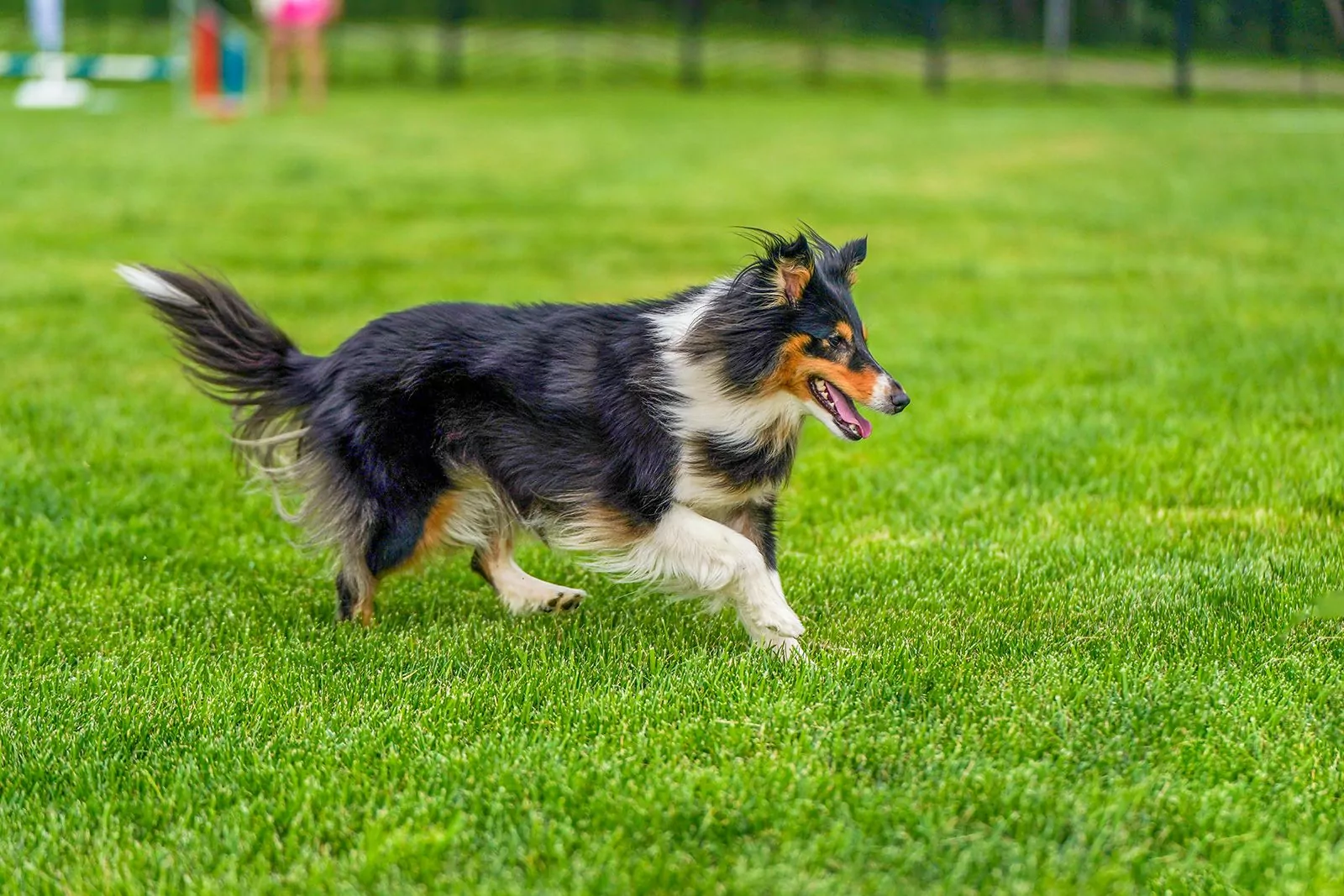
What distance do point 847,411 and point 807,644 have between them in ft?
2.34

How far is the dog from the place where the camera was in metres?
4.21

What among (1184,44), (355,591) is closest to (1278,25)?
(1184,44)

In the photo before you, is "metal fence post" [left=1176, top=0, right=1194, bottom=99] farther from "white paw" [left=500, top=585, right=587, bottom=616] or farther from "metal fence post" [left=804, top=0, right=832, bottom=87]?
"white paw" [left=500, top=585, right=587, bottom=616]

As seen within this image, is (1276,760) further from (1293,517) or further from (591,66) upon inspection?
(591,66)

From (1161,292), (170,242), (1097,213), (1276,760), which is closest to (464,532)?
(1276,760)

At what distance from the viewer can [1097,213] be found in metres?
13.7

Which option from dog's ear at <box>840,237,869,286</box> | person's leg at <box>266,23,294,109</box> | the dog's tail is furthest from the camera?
person's leg at <box>266,23,294,109</box>

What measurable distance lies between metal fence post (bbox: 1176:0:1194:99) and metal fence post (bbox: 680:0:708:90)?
30.7 ft

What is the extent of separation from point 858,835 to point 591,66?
31316 millimetres

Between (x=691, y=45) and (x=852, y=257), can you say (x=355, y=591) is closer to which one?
(x=852, y=257)

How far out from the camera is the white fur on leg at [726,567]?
4.27m

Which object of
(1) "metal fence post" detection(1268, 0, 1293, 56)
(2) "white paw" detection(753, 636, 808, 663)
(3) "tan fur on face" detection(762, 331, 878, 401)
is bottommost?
(2) "white paw" detection(753, 636, 808, 663)

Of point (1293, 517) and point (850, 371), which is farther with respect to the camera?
point (1293, 517)

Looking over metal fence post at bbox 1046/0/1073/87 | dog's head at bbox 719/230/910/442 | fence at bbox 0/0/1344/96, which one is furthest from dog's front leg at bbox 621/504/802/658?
metal fence post at bbox 1046/0/1073/87
